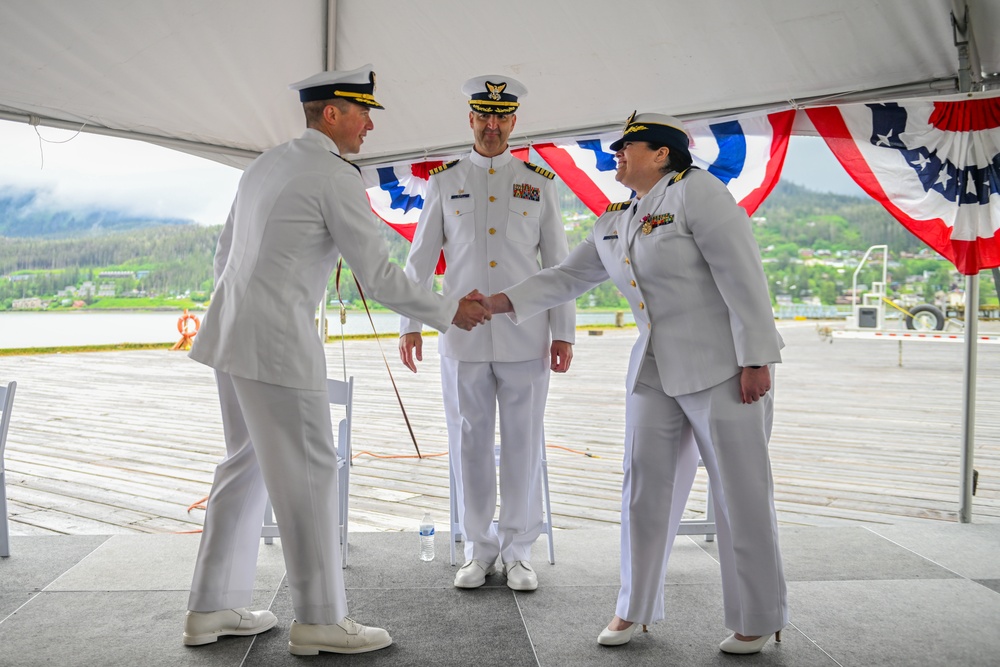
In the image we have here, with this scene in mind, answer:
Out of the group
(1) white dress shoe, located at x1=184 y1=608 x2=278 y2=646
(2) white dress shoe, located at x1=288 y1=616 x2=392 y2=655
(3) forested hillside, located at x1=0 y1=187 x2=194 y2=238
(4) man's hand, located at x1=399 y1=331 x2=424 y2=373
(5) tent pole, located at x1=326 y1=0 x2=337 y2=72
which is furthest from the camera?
(3) forested hillside, located at x1=0 y1=187 x2=194 y2=238

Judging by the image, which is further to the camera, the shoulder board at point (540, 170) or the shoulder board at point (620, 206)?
the shoulder board at point (540, 170)

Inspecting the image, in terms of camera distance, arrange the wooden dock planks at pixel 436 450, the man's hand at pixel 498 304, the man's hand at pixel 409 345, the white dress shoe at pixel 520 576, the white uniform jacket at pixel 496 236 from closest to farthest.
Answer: the man's hand at pixel 498 304, the white dress shoe at pixel 520 576, the white uniform jacket at pixel 496 236, the man's hand at pixel 409 345, the wooden dock planks at pixel 436 450

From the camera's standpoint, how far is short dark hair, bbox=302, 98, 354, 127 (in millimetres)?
2204

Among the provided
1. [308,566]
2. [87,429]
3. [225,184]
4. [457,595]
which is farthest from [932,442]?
[225,184]

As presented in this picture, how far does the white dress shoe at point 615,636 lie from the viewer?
2.30 metres

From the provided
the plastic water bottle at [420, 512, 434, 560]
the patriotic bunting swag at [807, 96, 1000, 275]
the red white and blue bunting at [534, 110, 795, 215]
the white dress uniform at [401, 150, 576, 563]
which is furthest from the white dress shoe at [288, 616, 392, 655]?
the patriotic bunting swag at [807, 96, 1000, 275]

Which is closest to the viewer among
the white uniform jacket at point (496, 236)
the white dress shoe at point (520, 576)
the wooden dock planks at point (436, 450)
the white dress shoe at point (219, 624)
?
the white dress shoe at point (219, 624)

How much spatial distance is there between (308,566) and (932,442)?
569 cm

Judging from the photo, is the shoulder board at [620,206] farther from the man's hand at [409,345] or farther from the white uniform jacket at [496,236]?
the man's hand at [409,345]

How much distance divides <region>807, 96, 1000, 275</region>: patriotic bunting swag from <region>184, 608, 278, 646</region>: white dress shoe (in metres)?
2.82

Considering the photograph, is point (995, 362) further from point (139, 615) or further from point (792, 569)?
point (139, 615)

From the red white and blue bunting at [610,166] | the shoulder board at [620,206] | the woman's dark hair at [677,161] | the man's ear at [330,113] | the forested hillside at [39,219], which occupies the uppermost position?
the forested hillside at [39,219]

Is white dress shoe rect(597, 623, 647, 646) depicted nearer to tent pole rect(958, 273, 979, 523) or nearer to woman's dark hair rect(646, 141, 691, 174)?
woman's dark hair rect(646, 141, 691, 174)

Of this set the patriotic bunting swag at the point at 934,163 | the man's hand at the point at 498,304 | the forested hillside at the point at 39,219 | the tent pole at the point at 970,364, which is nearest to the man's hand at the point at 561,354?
the man's hand at the point at 498,304
